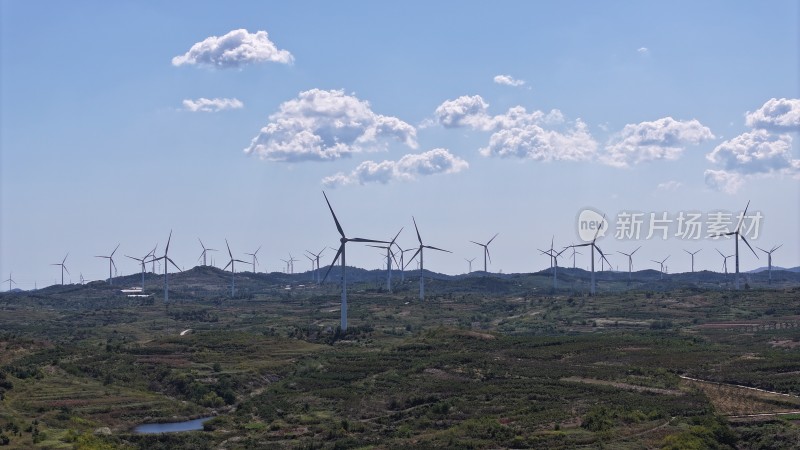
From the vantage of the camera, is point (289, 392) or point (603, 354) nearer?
point (289, 392)

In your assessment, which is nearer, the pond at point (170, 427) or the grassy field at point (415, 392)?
the grassy field at point (415, 392)

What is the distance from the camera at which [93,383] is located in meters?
123

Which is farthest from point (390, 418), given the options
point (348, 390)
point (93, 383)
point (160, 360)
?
point (160, 360)

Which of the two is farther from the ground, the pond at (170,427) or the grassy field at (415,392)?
the grassy field at (415,392)

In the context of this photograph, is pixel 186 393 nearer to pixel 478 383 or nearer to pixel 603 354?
pixel 478 383

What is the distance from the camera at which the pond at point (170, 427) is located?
9888 centimetres

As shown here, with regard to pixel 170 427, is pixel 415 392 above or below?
above

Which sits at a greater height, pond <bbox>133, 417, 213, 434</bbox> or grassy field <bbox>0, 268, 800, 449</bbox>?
grassy field <bbox>0, 268, 800, 449</bbox>

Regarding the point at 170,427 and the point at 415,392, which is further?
the point at 415,392

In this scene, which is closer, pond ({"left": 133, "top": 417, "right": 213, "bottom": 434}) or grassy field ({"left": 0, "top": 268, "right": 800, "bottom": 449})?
grassy field ({"left": 0, "top": 268, "right": 800, "bottom": 449})

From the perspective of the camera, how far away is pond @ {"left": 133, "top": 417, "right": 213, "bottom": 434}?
324 feet

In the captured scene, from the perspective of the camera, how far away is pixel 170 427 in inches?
4031

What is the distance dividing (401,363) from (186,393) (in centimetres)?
2966

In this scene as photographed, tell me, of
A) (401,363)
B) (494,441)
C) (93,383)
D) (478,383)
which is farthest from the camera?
(401,363)
